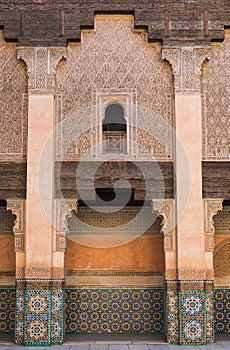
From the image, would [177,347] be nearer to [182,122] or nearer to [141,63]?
[182,122]

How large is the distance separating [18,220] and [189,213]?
8.60ft

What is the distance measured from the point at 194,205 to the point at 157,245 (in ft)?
4.70

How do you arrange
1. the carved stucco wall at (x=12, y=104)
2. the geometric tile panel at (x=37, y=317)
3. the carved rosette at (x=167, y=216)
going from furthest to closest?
the carved stucco wall at (x=12, y=104) < the carved rosette at (x=167, y=216) < the geometric tile panel at (x=37, y=317)

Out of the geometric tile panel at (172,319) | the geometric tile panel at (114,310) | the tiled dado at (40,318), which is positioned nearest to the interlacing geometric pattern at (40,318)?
the tiled dado at (40,318)

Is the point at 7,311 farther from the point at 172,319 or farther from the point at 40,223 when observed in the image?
the point at 172,319

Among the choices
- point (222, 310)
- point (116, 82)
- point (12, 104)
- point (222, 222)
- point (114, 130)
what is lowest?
point (222, 310)

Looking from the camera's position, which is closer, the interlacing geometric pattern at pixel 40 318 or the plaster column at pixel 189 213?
the interlacing geometric pattern at pixel 40 318

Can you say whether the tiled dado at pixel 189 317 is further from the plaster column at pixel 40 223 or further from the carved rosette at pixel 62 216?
the carved rosette at pixel 62 216

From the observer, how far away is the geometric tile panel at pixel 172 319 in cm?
836

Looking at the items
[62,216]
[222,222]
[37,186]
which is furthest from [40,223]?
[222,222]

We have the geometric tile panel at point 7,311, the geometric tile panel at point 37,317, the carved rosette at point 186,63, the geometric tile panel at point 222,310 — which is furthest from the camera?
the geometric tile panel at point 222,310

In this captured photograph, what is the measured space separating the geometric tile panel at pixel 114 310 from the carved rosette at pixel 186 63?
3473 mm

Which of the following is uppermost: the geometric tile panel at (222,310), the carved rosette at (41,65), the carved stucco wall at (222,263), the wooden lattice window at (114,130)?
the carved rosette at (41,65)

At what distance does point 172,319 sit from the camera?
837 cm
